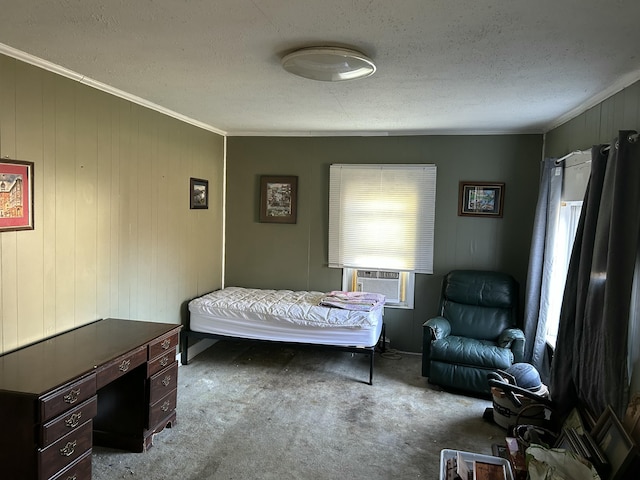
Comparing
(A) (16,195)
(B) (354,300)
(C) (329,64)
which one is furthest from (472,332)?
(A) (16,195)

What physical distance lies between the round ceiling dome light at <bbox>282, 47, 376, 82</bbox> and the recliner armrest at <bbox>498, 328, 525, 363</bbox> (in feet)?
8.78

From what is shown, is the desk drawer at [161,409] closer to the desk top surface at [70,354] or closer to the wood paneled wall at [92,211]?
the desk top surface at [70,354]

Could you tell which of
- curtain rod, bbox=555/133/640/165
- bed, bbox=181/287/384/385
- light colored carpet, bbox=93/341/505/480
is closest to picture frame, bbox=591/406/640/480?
light colored carpet, bbox=93/341/505/480

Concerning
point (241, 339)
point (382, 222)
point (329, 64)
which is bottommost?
point (241, 339)

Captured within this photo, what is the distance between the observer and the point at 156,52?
246cm

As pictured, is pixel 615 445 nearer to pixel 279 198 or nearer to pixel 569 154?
pixel 569 154

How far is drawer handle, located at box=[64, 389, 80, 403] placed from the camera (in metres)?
2.20

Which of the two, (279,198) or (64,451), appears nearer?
(64,451)

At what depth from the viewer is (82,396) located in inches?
90.6

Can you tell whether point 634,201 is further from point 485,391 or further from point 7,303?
point 7,303

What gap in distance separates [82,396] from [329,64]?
2.16 metres

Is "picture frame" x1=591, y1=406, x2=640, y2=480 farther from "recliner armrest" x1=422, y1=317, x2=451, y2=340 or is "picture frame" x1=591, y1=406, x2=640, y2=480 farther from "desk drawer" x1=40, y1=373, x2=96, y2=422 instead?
"desk drawer" x1=40, y1=373, x2=96, y2=422

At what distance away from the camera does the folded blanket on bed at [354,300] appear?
4.33 metres

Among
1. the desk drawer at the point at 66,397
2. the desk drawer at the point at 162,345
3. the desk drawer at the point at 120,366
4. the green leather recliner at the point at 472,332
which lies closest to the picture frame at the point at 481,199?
the green leather recliner at the point at 472,332
